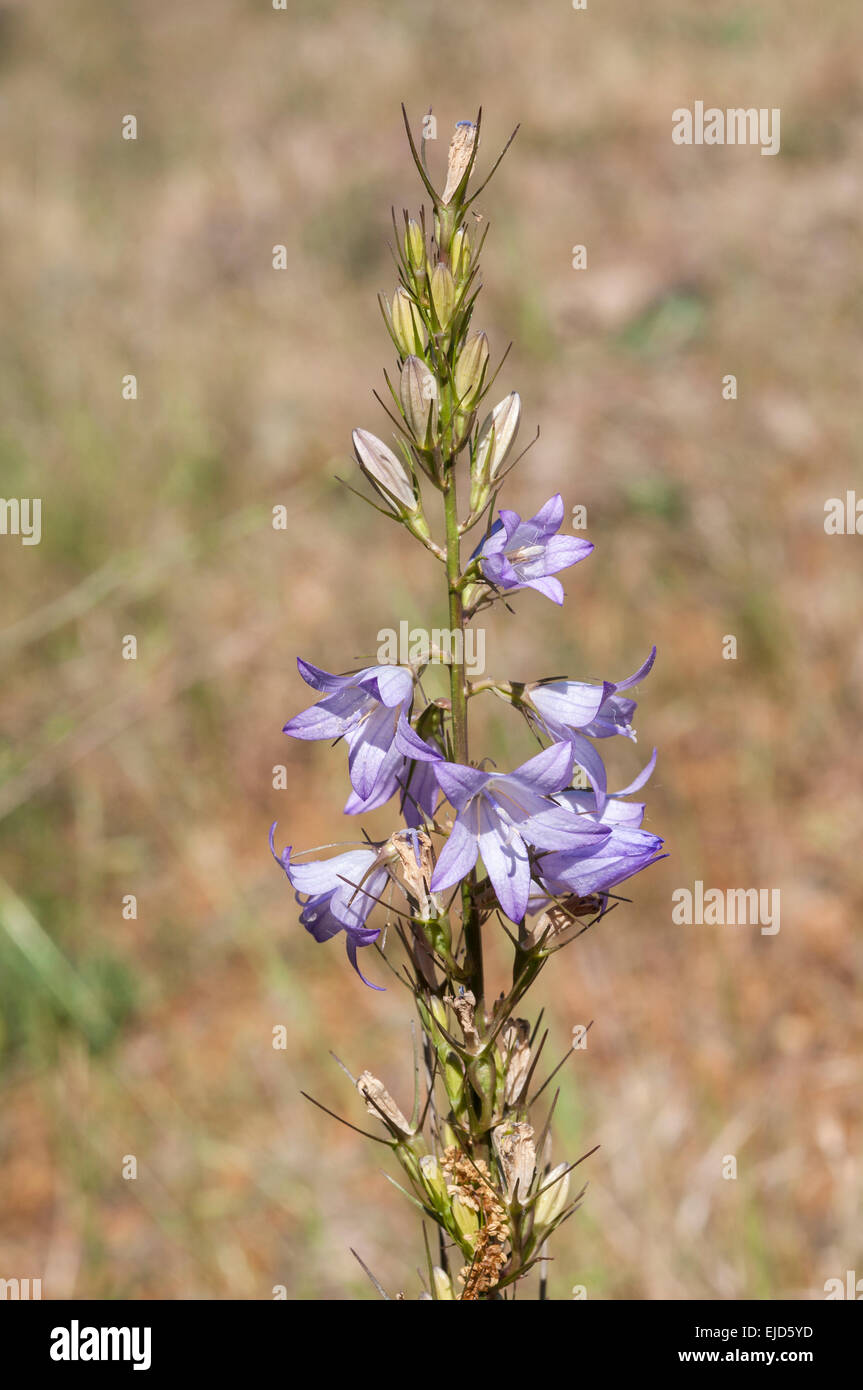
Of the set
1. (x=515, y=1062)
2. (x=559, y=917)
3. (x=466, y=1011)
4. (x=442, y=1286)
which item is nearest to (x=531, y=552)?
(x=559, y=917)

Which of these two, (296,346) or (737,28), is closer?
(296,346)

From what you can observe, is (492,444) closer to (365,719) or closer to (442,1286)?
(365,719)

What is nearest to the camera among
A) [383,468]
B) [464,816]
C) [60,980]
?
[464,816]

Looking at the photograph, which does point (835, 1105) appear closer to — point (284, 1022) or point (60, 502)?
point (284, 1022)

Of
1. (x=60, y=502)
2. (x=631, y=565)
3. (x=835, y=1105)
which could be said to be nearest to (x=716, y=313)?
(x=631, y=565)

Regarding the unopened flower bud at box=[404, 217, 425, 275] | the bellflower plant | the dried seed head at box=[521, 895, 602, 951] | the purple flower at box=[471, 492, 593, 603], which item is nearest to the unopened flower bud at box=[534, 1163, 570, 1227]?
the bellflower plant
